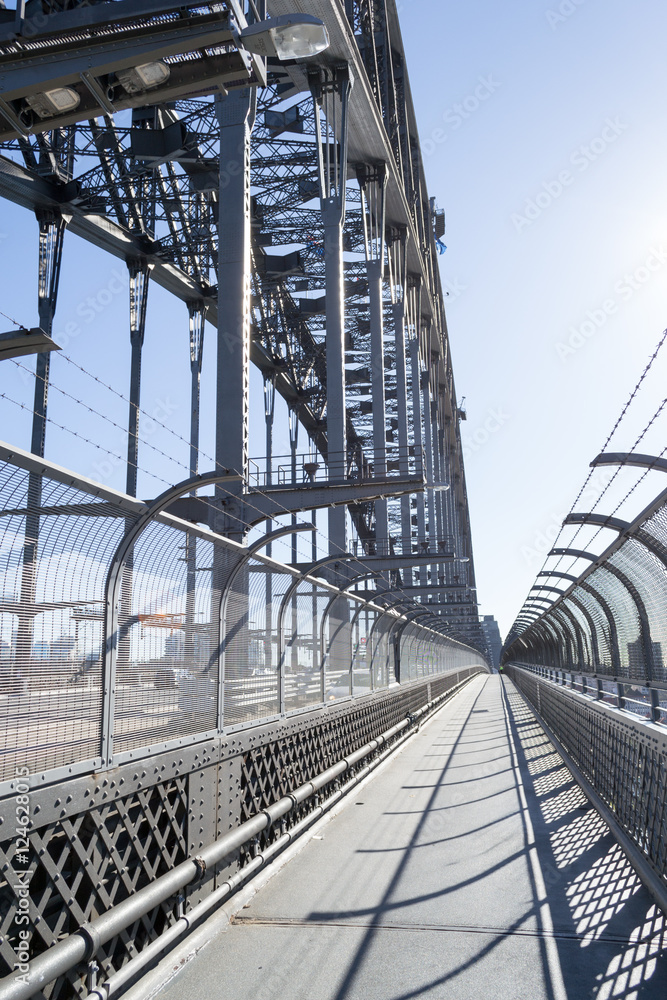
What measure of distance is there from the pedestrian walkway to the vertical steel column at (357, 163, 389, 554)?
15.7 metres

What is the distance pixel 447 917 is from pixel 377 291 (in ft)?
78.1

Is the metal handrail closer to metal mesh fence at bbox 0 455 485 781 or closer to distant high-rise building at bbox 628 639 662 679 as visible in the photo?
metal mesh fence at bbox 0 455 485 781

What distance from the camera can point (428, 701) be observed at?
92.1 feet

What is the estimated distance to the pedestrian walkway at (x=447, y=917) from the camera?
4.89 m

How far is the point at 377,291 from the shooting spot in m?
27.7

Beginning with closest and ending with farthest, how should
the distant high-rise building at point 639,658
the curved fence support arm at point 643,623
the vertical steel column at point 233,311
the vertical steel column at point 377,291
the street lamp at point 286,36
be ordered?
the street lamp at point 286,36 → the distant high-rise building at point 639,658 → the curved fence support arm at point 643,623 → the vertical steel column at point 233,311 → the vertical steel column at point 377,291

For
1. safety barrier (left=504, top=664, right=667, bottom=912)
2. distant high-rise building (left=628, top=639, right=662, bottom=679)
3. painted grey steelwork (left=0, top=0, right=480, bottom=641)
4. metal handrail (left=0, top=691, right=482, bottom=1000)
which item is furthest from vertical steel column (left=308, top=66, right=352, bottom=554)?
metal handrail (left=0, top=691, right=482, bottom=1000)

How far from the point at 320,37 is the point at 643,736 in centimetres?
607

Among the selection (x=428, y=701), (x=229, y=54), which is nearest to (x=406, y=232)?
(x=428, y=701)

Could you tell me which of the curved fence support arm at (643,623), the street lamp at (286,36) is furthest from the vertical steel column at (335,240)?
the street lamp at (286,36)

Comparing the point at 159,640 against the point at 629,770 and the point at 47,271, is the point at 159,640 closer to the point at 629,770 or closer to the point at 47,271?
the point at 629,770

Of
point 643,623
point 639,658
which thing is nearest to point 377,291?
point 639,658

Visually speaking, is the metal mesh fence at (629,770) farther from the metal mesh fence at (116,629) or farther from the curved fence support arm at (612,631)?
the metal mesh fence at (116,629)

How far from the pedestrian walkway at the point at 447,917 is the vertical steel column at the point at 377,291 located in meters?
15.7
